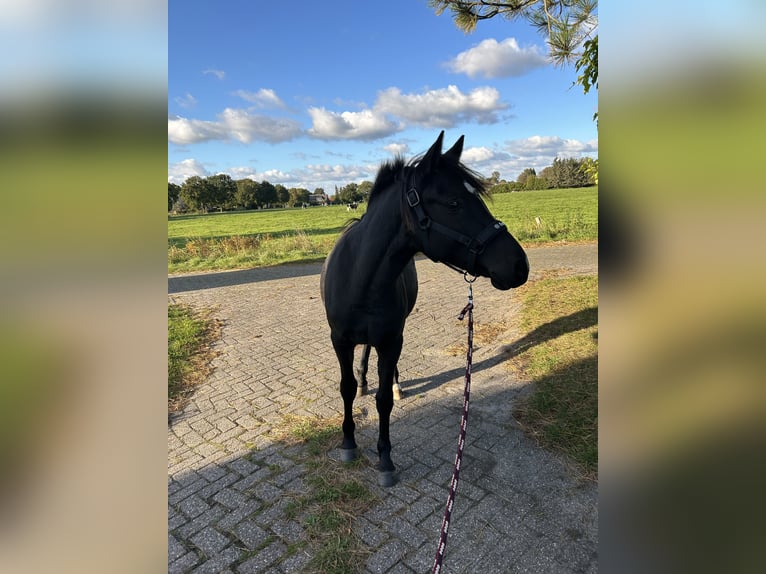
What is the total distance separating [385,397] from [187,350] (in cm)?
442

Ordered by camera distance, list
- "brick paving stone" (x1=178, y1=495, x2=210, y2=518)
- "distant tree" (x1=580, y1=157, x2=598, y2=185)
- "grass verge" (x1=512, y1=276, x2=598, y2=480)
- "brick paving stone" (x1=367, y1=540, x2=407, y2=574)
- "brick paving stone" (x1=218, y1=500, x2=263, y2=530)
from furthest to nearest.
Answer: "distant tree" (x1=580, y1=157, x2=598, y2=185), "grass verge" (x1=512, y1=276, x2=598, y2=480), "brick paving stone" (x1=178, y1=495, x2=210, y2=518), "brick paving stone" (x1=218, y1=500, x2=263, y2=530), "brick paving stone" (x1=367, y1=540, x2=407, y2=574)

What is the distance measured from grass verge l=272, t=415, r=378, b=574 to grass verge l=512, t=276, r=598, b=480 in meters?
1.76

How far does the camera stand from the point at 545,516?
2.78 m

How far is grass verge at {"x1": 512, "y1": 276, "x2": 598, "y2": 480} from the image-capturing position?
3.63 metres

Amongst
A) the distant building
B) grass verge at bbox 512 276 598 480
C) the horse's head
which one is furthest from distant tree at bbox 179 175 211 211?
the horse's head

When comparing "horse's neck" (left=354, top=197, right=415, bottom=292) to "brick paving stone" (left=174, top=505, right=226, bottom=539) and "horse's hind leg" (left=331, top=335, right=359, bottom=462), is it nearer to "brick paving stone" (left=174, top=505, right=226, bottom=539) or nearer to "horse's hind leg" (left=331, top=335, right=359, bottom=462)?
"horse's hind leg" (left=331, top=335, right=359, bottom=462)

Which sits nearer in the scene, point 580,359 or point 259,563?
point 259,563

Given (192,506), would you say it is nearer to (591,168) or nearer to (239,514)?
(239,514)

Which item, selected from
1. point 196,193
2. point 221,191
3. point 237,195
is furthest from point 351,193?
point 237,195

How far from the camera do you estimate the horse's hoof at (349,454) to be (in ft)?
11.4
